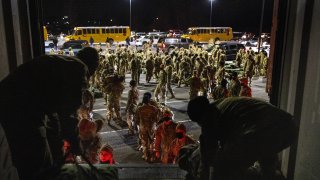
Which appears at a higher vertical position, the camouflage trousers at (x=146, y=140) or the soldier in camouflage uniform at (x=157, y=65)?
the soldier in camouflage uniform at (x=157, y=65)

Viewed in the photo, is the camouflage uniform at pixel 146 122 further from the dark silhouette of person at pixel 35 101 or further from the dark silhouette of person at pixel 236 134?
the dark silhouette of person at pixel 35 101

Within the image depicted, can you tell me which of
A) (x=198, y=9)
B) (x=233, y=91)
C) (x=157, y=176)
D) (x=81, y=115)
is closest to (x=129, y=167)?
(x=157, y=176)

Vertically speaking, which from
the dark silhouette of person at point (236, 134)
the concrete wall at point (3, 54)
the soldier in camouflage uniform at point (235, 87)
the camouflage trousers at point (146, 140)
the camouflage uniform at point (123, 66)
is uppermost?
the concrete wall at point (3, 54)

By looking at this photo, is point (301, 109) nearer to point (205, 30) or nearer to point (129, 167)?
point (129, 167)

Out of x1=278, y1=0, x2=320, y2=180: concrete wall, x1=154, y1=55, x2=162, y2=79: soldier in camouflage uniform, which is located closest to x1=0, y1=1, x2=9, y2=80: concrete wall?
x1=278, y1=0, x2=320, y2=180: concrete wall

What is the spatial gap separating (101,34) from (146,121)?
3181cm

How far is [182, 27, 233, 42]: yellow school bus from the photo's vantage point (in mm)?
39625

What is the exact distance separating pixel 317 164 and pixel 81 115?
567cm

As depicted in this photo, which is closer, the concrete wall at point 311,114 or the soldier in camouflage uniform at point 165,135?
the concrete wall at point 311,114

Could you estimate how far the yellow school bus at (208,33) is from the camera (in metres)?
39.6

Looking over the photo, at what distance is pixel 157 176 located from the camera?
464 cm

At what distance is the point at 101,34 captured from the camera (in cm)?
3747

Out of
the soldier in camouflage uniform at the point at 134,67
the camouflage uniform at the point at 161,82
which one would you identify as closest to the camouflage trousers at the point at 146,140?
the camouflage uniform at the point at 161,82

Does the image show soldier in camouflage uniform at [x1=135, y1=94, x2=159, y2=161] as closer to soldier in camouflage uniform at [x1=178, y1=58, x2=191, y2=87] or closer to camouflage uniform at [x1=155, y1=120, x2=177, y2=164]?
camouflage uniform at [x1=155, y1=120, x2=177, y2=164]
